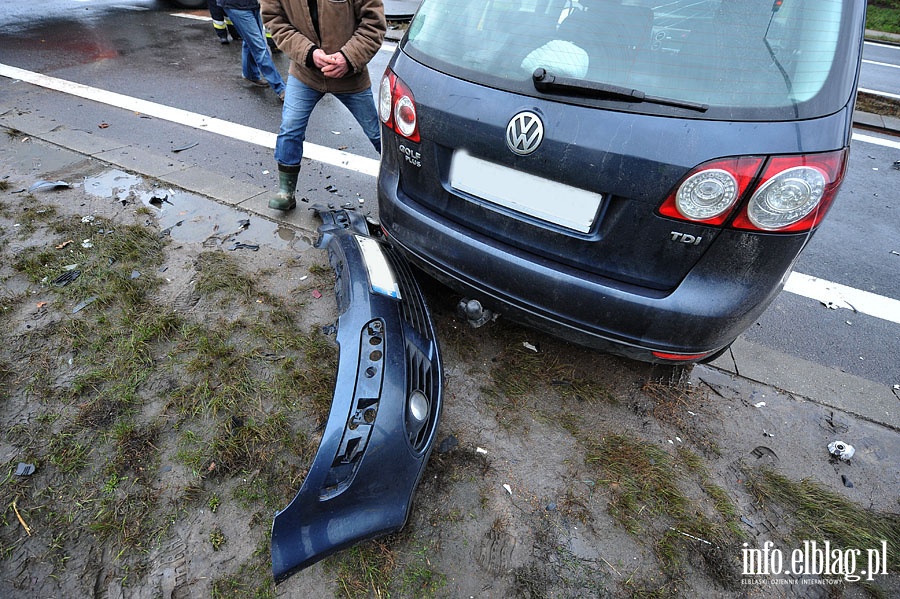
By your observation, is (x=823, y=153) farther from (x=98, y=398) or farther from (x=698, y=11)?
(x=98, y=398)

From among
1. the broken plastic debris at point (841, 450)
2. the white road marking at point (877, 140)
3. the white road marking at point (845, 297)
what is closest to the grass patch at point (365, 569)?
the broken plastic debris at point (841, 450)

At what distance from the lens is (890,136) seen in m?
6.19

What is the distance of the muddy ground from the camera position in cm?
164

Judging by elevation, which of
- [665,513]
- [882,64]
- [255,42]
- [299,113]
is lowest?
[665,513]

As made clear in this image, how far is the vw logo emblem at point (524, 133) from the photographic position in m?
1.70

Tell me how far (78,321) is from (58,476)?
A: 95 centimetres

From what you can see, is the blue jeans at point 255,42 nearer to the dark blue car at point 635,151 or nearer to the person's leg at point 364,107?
the person's leg at point 364,107

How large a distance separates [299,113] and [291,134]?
15 centimetres

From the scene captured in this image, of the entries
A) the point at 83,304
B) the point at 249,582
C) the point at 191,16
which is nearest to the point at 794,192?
the point at 249,582

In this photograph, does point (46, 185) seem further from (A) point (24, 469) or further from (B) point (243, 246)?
(A) point (24, 469)

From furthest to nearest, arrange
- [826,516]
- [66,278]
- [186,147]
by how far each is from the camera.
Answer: [186,147] → [66,278] → [826,516]

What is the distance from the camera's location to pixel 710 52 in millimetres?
1587

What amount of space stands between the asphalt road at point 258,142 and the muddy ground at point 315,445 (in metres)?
0.69

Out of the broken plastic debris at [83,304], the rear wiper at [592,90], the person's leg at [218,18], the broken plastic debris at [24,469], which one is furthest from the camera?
the person's leg at [218,18]
